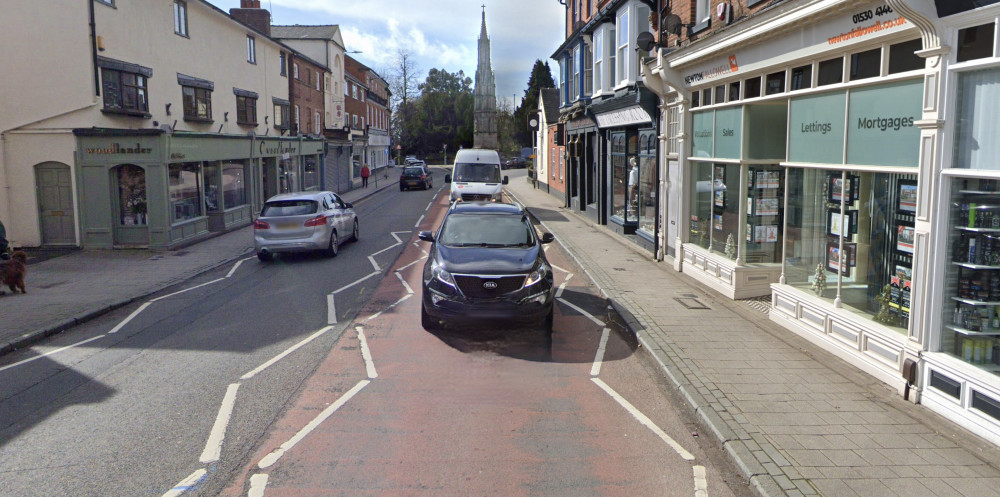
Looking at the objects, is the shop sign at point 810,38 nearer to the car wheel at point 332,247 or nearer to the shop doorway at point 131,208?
the car wheel at point 332,247

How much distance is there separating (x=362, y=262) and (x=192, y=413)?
9.79m

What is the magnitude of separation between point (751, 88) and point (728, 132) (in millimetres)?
1019

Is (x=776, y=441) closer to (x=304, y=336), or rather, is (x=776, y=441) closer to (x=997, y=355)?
(x=997, y=355)

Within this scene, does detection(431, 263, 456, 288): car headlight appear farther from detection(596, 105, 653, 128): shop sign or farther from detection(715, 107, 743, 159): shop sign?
detection(596, 105, 653, 128): shop sign

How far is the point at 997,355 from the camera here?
603cm

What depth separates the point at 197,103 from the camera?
2378cm

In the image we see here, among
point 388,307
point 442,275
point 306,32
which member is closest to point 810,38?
point 442,275

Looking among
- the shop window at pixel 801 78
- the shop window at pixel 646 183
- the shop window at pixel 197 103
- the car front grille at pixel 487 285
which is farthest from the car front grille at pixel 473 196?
the shop window at pixel 801 78

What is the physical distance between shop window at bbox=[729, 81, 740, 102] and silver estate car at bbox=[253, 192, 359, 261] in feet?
31.7

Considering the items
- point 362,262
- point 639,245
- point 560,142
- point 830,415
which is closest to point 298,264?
point 362,262

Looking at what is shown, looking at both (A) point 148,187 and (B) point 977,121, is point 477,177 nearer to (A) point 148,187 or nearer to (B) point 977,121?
(A) point 148,187

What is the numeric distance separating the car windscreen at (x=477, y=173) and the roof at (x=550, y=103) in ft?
38.2

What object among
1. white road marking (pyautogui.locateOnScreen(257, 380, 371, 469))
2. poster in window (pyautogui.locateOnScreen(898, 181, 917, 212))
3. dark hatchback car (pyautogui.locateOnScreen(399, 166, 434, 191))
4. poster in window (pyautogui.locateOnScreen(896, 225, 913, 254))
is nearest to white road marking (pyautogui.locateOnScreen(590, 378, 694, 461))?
white road marking (pyautogui.locateOnScreen(257, 380, 371, 469))

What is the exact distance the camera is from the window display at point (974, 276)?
6078 mm
